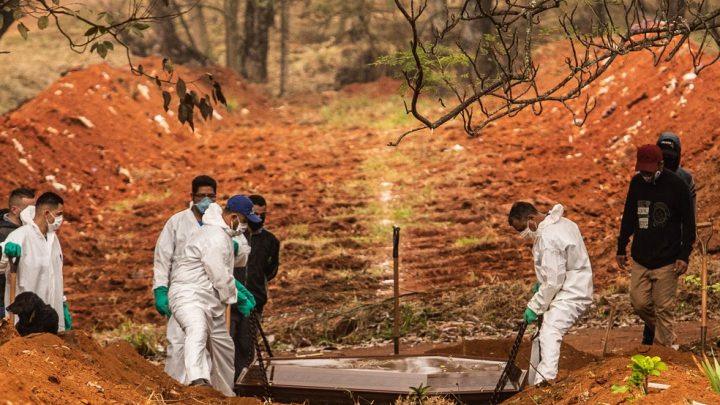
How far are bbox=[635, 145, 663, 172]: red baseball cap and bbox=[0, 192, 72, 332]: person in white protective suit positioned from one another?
480 centimetres

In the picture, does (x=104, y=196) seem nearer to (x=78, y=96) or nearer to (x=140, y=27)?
(x=78, y=96)

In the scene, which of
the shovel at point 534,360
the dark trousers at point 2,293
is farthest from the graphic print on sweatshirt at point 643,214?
the dark trousers at point 2,293

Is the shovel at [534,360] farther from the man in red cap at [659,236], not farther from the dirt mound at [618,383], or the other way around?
the man in red cap at [659,236]

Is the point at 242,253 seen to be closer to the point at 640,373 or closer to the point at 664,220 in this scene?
the point at 664,220

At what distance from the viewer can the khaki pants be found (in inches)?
441

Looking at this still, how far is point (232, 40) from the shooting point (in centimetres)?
3784

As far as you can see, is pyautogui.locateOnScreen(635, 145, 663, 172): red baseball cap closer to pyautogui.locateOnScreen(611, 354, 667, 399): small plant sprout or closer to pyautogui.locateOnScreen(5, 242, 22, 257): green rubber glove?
pyautogui.locateOnScreen(611, 354, 667, 399): small plant sprout

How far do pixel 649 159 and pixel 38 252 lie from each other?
507 centimetres

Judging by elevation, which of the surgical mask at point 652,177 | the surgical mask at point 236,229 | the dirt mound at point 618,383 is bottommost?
the dirt mound at point 618,383

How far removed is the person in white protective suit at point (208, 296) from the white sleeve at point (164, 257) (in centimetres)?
8

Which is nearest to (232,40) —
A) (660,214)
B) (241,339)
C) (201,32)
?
(201,32)

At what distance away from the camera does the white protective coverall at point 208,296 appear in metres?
10.7

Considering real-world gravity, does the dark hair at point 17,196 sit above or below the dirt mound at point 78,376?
above

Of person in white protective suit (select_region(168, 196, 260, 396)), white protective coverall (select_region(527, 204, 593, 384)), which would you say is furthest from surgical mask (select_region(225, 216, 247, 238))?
white protective coverall (select_region(527, 204, 593, 384))
